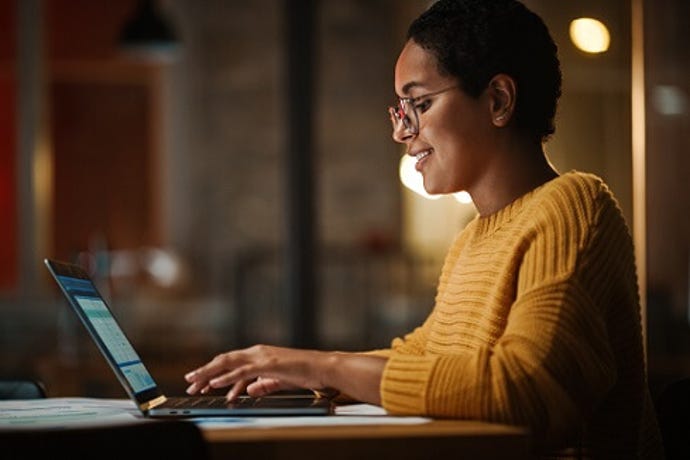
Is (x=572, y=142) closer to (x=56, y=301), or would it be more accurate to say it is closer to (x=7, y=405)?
(x=7, y=405)

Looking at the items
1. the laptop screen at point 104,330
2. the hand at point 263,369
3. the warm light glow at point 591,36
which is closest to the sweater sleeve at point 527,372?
the hand at point 263,369

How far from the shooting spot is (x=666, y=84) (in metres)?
3.88

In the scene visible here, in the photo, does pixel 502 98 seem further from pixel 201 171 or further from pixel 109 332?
pixel 201 171

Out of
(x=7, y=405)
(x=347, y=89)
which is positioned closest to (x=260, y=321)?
(x=347, y=89)

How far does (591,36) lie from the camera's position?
131 inches

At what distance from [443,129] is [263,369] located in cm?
42

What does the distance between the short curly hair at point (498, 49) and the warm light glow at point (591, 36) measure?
1581 mm

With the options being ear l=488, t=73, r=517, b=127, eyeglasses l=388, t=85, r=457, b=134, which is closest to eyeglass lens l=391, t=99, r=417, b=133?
eyeglasses l=388, t=85, r=457, b=134

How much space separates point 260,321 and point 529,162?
7326 mm

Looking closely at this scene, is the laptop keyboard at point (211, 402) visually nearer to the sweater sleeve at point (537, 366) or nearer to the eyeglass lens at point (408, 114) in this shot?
the sweater sleeve at point (537, 366)

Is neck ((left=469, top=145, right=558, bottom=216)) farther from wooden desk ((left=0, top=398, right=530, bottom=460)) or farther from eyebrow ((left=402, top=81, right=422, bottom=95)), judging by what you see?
wooden desk ((left=0, top=398, right=530, bottom=460))

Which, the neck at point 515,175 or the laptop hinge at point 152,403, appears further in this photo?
the neck at point 515,175

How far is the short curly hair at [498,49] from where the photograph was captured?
5.76 ft

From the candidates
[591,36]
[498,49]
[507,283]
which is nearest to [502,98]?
[498,49]
